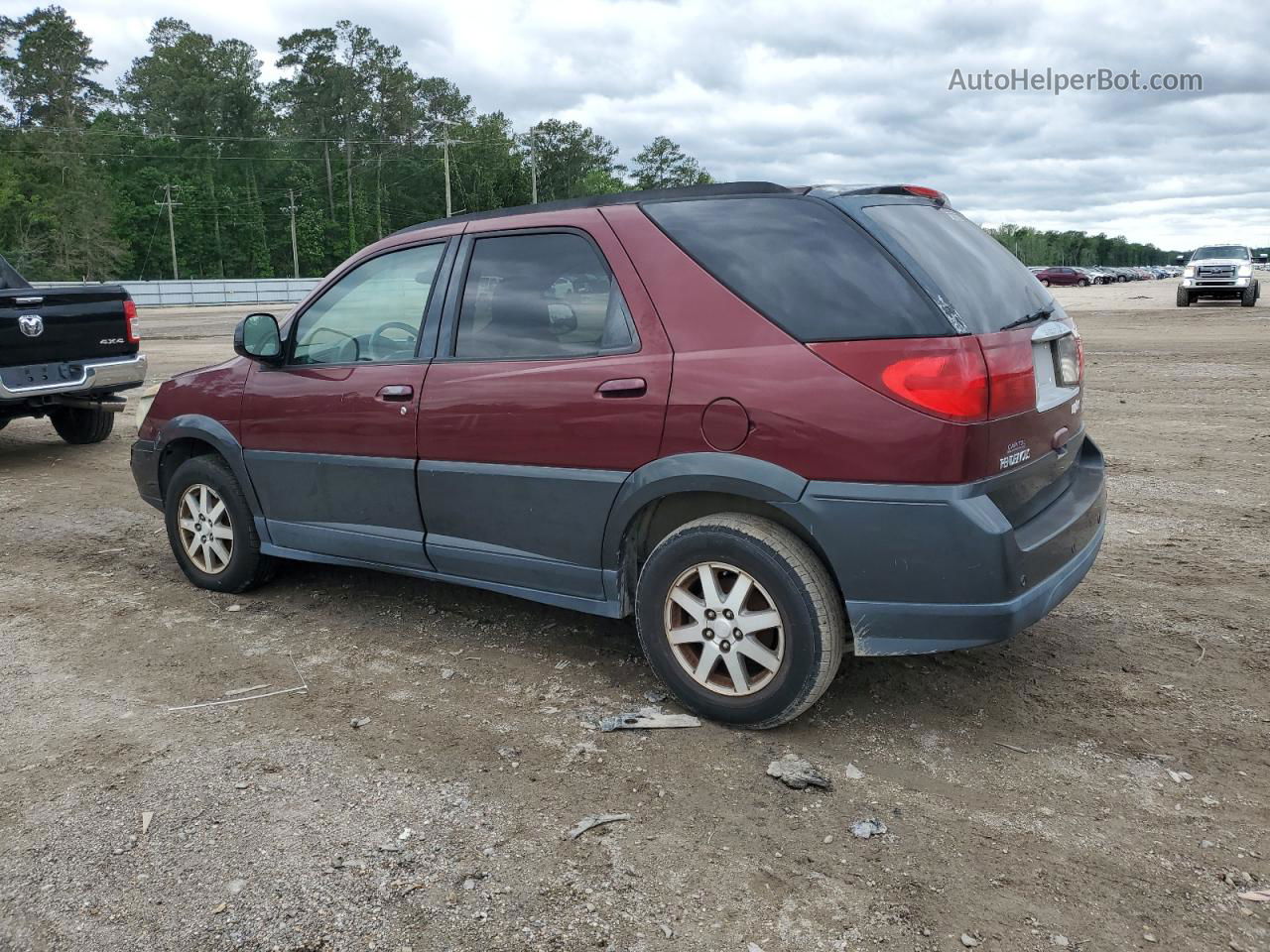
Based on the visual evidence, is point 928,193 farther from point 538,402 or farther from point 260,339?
point 260,339

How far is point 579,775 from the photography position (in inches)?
133

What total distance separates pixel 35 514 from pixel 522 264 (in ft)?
16.5

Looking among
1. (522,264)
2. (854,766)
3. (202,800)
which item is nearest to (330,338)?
(522,264)

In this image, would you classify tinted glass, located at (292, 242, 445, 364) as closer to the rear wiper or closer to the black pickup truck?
the rear wiper

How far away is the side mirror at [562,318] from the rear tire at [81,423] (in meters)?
7.79

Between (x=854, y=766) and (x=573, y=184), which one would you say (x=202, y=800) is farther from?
(x=573, y=184)

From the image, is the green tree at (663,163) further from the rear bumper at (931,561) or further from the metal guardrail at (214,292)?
the rear bumper at (931,561)

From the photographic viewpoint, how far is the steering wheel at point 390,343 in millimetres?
4453

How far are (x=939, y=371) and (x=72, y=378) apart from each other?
26.9 feet

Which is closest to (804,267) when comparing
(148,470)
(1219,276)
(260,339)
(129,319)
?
(260,339)

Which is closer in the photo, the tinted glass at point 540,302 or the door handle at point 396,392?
the tinted glass at point 540,302

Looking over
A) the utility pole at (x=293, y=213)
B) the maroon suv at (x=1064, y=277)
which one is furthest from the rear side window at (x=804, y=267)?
the utility pole at (x=293, y=213)

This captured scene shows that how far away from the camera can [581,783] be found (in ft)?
10.9

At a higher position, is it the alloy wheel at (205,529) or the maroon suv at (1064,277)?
the maroon suv at (1064,277)
